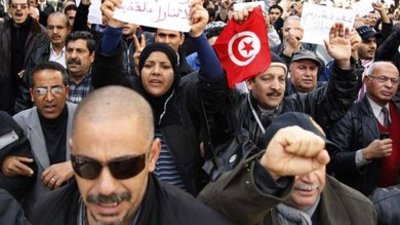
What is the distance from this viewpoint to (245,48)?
3488 mm

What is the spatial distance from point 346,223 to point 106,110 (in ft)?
3.27

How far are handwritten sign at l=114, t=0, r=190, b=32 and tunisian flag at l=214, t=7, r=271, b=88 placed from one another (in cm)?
45

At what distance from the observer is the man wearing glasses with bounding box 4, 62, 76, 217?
2.67 meters

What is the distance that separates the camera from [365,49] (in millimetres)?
6066

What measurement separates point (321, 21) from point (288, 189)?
3.37 metres

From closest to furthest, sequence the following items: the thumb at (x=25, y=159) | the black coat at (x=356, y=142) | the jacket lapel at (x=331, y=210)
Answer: the jacket lapel at (x=331, y=210) → the thumb at (x=25, y=159) → the black coat at (x=356, y=142)

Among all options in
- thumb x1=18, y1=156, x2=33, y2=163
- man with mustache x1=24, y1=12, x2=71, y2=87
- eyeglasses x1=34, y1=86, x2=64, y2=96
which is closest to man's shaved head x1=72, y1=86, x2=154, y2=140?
thumb x1=18, y1=156, x2=33, y2=163

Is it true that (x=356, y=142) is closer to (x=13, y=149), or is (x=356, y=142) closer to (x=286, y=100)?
(x=286, y=100)

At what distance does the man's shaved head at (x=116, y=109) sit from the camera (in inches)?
65.9

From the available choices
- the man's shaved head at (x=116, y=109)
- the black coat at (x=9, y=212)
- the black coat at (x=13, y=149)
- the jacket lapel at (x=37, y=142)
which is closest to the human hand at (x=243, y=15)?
the jacket lapel at (x=37, y=142)

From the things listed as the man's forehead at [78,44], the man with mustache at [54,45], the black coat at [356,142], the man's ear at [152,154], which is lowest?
the black coat at [356,142]

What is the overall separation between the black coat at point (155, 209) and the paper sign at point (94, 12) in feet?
12.1

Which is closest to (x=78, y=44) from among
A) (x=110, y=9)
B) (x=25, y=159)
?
(x=110, y=9)

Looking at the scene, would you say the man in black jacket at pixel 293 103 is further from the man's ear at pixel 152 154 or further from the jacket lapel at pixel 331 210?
the man's ear at pixel 152 154
